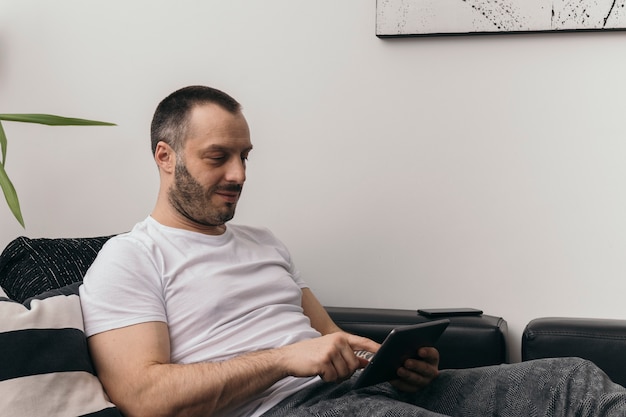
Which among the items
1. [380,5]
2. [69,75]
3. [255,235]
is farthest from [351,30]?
[69,75]

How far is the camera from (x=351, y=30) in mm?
2111

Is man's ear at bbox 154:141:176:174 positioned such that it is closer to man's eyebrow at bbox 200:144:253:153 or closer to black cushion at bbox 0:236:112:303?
man's eyebrow at bbox 200:144:253:153

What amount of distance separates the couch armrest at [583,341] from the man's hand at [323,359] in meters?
0.58

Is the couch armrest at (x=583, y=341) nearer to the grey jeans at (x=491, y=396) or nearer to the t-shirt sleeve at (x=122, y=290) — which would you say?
the grey jeans at (x=491, y=396)

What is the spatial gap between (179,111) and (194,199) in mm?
186

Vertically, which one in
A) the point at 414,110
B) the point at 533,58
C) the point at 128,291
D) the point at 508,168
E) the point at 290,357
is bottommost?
the point at 290,357

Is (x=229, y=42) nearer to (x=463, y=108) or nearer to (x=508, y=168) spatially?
(x=463, y=108)

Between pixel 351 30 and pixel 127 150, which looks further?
pixel 127 150

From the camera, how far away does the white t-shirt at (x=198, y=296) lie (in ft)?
4.73

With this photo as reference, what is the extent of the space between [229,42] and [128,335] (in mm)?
1048

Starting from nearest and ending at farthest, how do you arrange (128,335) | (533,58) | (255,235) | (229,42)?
(128,335)
(255,235)
(533,58)
(229,42)

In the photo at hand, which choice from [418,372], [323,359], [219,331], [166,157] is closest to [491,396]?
[418,372]

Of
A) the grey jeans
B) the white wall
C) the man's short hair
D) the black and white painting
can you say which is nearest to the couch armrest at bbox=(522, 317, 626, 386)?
the white wall

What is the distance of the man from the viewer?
1.37 metres
